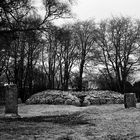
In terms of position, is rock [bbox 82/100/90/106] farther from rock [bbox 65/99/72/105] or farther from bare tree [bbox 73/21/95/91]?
bare tree [bbox 73/21/95/91]

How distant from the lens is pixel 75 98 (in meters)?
25.3

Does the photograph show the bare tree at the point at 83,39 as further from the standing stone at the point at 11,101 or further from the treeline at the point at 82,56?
the standing stone at the point at 11,101

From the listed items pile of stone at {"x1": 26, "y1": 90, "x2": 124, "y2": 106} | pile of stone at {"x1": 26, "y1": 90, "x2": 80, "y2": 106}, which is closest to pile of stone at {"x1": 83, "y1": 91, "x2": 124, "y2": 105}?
pile of stone at {"x1": 26, "y1": 90, "x2": 124, "y2": 106}

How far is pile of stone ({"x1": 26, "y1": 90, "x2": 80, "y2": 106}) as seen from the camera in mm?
24703

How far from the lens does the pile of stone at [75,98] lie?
24891 millimetres

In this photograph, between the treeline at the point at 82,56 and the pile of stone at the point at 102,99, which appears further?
the treeline at the point at 82,56

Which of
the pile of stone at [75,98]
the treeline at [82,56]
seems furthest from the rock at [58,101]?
the treeline at [82,56]

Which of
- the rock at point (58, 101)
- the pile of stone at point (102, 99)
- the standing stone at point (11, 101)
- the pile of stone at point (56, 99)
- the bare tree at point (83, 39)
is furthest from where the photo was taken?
the bare tree at point (83, 39)

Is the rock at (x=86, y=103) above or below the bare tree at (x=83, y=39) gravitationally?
below

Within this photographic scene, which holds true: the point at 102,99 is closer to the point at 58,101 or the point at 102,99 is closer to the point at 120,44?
the point at 58,101

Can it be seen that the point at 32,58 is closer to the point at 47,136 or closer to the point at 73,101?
the point at 73,101

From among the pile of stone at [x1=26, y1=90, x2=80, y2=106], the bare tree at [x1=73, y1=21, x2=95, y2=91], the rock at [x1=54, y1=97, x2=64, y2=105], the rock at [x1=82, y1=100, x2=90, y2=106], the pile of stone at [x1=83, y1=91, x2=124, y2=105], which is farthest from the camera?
the bare tree at [x1=73, y1=21, x2=95, y2=91]

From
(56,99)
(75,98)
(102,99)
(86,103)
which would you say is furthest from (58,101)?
(102,99)

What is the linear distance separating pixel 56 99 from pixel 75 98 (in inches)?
66.3
